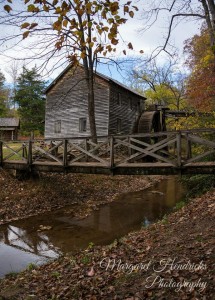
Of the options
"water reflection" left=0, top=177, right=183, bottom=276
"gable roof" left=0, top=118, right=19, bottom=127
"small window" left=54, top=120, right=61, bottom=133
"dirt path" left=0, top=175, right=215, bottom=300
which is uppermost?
"gable roof" left=0, top=118, right=19, bottom=127

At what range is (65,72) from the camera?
87.5 ft

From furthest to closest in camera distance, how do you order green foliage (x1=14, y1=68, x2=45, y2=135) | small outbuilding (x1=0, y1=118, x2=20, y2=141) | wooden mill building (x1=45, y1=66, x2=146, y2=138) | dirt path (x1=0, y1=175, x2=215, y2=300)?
small outbuilding (x1=0, y1=118, x2=20, y2=141), green foliage (x1=14, y1=68, x2=45, y2=135), wooden mill building (x1=45, y1=66, x2=146, y2=138), dirt path (x1=0, y1=175, x2=215, y2=300)

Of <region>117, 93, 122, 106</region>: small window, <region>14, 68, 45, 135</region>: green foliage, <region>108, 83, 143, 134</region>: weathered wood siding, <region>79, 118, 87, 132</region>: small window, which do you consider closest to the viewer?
<region>108, 83, 143, 134</region>: weathered wood siding

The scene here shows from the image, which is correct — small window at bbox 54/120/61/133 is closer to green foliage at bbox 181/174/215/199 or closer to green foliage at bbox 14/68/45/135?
green foliage at bbox 14/68/45/135

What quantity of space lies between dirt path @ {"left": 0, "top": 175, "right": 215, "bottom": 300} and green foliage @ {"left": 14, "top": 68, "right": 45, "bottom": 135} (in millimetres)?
35129

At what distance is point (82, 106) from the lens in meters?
26.1

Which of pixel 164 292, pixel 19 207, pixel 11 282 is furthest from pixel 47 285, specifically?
pixel 19 207

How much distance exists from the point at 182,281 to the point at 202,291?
436 mm

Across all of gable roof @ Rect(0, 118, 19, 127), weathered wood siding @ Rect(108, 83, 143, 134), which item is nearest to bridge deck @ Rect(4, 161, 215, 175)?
weathered wood siding @ Rect(108, 83, 143, 134)

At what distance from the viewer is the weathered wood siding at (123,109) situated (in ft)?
84.1

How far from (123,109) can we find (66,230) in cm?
1918

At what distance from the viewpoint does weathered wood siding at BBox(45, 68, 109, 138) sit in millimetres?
25297

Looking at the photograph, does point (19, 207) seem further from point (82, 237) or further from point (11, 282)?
point (11, 282)

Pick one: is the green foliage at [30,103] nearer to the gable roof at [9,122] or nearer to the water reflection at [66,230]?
the gable roof at [9,122]
